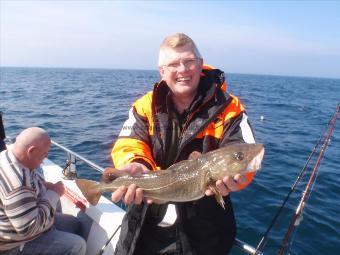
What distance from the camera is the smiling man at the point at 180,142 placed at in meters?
3.37

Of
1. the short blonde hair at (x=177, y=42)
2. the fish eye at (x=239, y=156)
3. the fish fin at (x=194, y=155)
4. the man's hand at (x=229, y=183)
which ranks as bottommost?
the man's hand at (x=229, y=183)

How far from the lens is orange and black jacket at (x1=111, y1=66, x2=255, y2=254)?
3.37 m

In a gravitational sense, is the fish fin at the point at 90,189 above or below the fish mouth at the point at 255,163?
below

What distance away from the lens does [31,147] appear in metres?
3.73

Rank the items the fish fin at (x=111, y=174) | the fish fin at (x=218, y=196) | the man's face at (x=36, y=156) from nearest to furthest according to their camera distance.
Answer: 1. the fish fin at (x=218, y=196)
2. the fish fin at (x=111, y=174)
3. the man's face at (x=36, y=156)

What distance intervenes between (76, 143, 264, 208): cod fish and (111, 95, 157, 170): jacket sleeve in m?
0.21

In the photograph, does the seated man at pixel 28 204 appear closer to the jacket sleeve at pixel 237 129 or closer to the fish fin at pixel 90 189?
the fish fin at pixel 90 189

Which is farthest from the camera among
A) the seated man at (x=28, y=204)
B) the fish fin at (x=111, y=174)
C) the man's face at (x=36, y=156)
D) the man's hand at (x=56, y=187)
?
the man's hand at (x=56, y=187)

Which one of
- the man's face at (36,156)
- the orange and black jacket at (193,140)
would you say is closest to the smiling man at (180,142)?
the orange and black jacket at (193,140)

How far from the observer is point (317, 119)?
2428 centimetres

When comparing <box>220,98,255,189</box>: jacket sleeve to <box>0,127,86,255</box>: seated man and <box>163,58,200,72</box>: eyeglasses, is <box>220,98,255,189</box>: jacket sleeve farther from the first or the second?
<box>0,127,86,255</box>: seated man

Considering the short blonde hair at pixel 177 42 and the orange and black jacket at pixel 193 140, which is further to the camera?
the short blonde hair at pixel 177 42

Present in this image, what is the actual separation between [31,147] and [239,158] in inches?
90.2

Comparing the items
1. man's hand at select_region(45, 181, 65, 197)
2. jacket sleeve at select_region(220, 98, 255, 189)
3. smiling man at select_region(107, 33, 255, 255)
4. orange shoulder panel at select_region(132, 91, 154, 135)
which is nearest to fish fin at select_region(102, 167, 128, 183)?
smiling man at select_region(107, 33, 255, 255)
